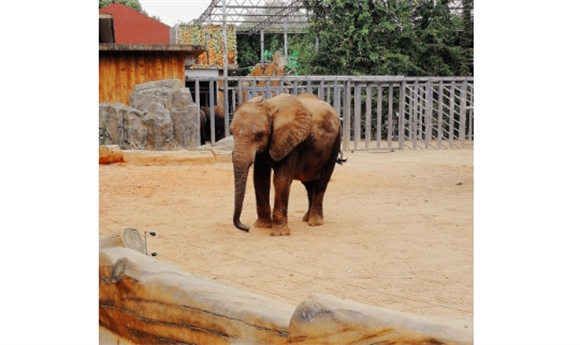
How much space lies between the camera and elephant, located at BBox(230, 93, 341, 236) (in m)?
5.99

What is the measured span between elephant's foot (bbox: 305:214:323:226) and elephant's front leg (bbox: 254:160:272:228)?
16.5 inches

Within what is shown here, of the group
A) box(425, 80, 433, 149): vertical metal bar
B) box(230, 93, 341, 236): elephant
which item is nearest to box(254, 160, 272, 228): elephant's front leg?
box(230, 93, 341, 236): elephant

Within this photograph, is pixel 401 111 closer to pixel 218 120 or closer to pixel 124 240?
pixel 218 120

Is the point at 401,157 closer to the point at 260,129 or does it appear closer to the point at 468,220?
the point at 468,220

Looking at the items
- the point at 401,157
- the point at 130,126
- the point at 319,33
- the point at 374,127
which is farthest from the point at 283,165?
the point at 319,33

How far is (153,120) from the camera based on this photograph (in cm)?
1245

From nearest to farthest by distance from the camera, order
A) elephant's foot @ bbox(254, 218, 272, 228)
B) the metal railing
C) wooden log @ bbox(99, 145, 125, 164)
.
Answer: elephant's foot @ bbox(254, 218, 272, 228)
wooden log @ bbox(99, 145, 125, 164)
the metal railing

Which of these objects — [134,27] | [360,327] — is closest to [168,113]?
[360,327]

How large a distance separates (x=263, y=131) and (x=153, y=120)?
676cm

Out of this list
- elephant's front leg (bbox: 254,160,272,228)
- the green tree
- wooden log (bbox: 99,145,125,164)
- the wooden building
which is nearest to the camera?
elephant's front leg (bbox: 254,160,272,228)

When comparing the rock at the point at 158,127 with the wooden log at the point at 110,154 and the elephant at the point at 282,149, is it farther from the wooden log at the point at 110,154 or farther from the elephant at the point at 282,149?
the elephant at the point at 282,149

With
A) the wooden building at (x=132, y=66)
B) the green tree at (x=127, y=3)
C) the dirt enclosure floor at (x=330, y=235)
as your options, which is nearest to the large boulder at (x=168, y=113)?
the wooden building at (x=132, y=66)

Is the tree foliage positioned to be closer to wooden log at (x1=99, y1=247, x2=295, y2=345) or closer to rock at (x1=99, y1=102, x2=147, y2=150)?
rock at (x1=99, y1=102, x2=147, y2=150)

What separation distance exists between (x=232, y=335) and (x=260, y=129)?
12.9ft
